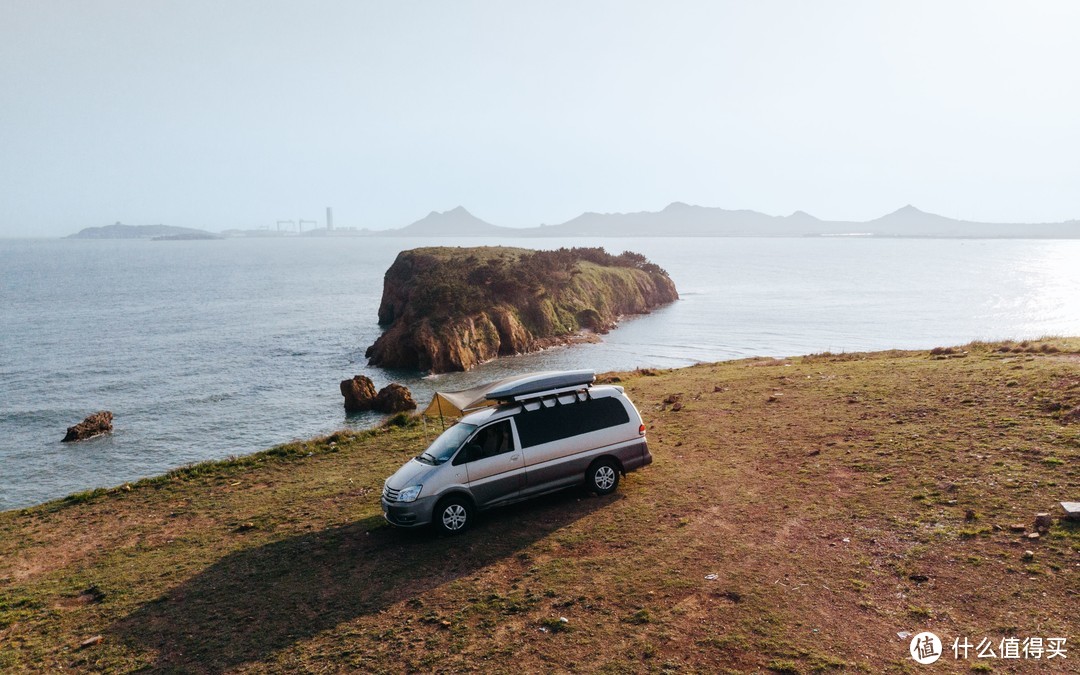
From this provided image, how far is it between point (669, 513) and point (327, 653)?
22.5 ft

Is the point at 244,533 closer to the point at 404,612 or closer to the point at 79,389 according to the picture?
the point at 404,612

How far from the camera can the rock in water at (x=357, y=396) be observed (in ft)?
122

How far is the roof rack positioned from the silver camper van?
2 centimetres

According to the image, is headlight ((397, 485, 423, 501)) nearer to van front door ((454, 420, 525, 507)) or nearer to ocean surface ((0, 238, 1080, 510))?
van front door ((454, 420, 525, 507))

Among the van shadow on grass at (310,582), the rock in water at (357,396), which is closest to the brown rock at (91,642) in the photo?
the van shadow on grass at (310,582)

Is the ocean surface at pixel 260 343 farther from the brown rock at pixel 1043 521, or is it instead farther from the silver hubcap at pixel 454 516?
the brown rock at pixel 1043 521

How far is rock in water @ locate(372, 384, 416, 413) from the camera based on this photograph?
3638cm

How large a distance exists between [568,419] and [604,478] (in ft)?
5.19

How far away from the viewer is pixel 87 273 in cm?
15425

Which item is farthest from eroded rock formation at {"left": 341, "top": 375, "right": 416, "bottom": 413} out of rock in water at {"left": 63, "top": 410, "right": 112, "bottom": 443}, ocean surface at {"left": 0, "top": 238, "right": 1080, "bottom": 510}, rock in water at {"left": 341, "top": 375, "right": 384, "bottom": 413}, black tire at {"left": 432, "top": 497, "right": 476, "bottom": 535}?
black tire at {"left": 432, "top": 497, "right": 476, "bottom": 535}

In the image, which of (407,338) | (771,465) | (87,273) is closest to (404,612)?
(771,465)

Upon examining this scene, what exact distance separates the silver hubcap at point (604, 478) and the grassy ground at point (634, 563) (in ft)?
1.04

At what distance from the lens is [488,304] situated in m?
60.8

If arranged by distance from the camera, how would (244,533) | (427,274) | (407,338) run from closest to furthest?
(244,533)
(407,338)
(427,274)
